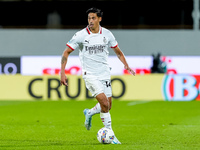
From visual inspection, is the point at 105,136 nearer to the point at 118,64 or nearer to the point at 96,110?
the point at 96,110

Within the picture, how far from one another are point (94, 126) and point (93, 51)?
3.00 metres

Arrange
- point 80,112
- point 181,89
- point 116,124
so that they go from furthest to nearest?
point 181,89 → point 80,112 → point 116,124

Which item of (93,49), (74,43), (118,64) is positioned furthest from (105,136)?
(118,64)

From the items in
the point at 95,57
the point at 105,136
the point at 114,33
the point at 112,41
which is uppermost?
the point at 114,33

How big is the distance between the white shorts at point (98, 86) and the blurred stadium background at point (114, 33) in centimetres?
Result: 1521

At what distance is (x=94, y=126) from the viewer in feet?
33.2

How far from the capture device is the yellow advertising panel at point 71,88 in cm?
1800

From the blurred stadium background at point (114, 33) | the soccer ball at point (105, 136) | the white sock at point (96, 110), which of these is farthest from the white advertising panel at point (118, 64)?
the soccer ball at point (105, 136)

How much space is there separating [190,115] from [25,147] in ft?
22.6

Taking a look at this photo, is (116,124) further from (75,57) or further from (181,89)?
(75,57)

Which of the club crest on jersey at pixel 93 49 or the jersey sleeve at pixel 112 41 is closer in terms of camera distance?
the club crest on jersey at pixel 93 49

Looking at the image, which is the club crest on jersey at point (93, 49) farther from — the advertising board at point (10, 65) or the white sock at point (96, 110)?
the advertising board at point (10, 65)

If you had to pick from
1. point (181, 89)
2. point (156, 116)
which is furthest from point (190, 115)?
point (181, 89)

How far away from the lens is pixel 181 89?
58.5 feet
